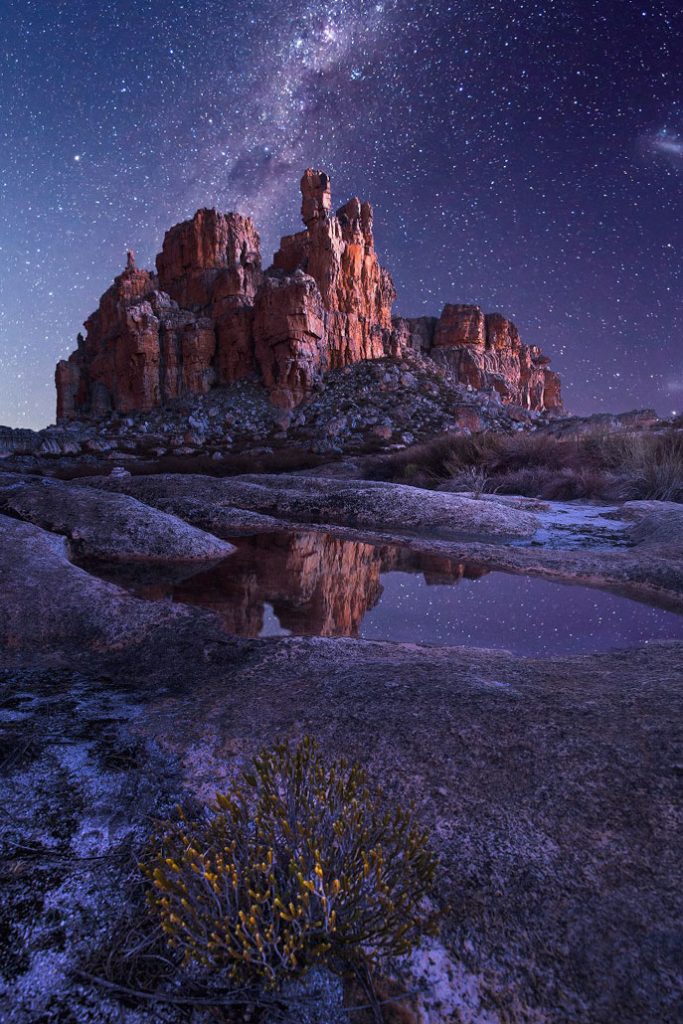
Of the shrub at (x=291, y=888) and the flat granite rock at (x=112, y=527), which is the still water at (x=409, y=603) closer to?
the flat granite rock at (x=112, y=527)

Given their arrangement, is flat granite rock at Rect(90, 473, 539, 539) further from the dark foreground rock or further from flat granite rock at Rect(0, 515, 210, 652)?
flat granite rock at Rect(0, 515, 210, 652)

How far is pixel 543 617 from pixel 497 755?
2631 mm

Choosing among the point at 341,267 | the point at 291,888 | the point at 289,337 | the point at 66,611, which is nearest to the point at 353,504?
the point at 66,611

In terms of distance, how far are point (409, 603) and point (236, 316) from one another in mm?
61562

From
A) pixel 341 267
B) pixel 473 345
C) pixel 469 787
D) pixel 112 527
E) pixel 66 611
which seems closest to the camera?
pixel 469 787

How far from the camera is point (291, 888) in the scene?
4.16 feet

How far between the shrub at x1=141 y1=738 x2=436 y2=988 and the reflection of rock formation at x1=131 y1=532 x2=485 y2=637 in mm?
2365

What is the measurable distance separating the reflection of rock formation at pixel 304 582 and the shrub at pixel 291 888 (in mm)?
2365

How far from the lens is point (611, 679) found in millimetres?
2760

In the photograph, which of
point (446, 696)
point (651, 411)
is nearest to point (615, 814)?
point (446, 696)

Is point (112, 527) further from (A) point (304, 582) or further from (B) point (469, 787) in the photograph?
(B) point (469, 787)

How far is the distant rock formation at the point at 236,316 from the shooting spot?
56531 mm

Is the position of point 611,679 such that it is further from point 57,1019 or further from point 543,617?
point 57,1019

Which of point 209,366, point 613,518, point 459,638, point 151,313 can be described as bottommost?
point 459,638
